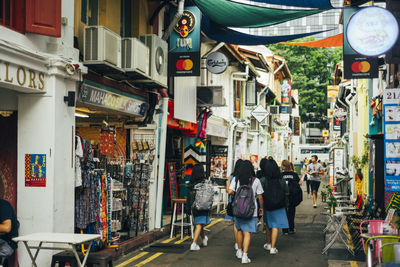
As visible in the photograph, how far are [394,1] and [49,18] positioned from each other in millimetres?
5621

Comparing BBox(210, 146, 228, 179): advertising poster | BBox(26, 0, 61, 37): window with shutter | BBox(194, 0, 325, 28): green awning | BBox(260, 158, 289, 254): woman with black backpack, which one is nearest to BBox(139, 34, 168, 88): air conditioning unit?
BBox(194, 0, 325, 28): green awning

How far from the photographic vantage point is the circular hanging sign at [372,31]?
7.62 meters

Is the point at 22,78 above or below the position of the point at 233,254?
above

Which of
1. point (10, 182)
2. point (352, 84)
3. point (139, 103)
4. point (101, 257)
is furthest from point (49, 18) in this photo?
point (352, 84)

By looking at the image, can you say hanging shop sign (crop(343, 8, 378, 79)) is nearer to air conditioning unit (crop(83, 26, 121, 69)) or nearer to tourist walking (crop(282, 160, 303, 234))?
tourist walking (crop(282, 160, 303, 234))

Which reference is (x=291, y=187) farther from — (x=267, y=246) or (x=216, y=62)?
(x=216, y=62)

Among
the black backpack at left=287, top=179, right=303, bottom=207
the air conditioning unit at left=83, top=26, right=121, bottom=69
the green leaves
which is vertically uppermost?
the green leaves

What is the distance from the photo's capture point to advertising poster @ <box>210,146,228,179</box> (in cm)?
1908

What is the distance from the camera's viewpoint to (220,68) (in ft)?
53.7

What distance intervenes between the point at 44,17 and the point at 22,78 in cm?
101

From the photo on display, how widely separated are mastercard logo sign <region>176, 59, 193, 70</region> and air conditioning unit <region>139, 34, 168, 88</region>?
52cm

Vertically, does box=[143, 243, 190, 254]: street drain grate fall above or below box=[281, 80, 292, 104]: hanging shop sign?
below

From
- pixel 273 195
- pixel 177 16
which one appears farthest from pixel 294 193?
pixel 177 16

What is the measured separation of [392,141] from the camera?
7672 mm
